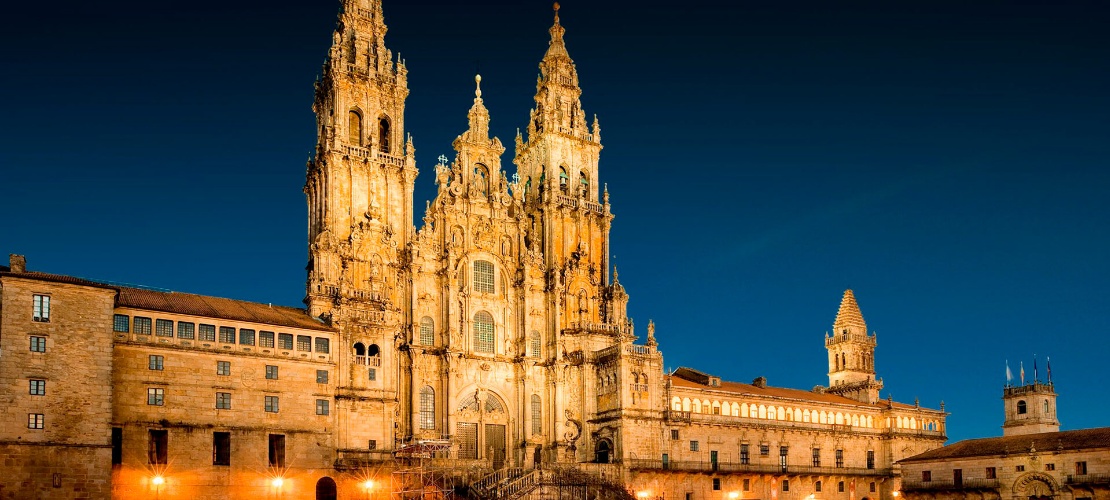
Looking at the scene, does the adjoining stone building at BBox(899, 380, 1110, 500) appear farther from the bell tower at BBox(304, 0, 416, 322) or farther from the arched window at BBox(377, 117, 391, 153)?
the arched window at BBox(377, 117, 391, 153)

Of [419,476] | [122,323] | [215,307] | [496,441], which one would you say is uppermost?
[215,307]

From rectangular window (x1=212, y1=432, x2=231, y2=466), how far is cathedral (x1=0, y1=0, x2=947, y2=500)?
0.45 ft

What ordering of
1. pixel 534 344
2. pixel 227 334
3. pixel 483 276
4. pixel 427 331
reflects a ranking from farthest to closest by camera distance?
pixel 534 344, pixel 483 276, pixel 427 331, pixel 227 334

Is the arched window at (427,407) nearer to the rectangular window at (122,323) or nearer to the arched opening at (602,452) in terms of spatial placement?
the arched opening at (602,452)

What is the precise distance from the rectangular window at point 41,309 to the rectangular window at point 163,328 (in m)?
8.18

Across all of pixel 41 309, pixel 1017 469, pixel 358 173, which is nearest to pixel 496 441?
pixel 358 173

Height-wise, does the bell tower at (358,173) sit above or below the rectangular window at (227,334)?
above

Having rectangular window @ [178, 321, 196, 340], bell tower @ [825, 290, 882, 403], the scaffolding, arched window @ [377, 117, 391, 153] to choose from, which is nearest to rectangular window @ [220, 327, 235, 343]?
rectangular window @ [178, 321, 196, 340]

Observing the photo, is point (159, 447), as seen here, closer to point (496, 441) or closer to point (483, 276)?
point (496, 441)

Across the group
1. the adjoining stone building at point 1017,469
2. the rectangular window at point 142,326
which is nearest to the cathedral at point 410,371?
the rectangular window at point 142,326

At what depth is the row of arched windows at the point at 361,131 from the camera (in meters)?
94.7

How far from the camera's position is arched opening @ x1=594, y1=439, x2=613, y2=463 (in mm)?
98062

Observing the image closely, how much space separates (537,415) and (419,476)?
1929 centimetres

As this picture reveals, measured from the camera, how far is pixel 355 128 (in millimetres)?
95875
